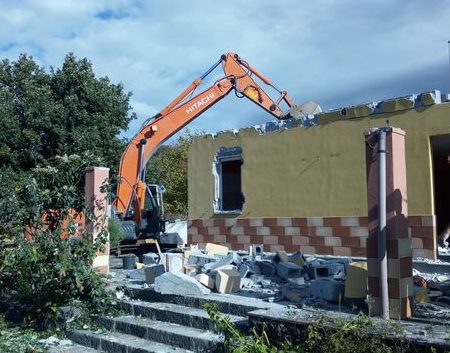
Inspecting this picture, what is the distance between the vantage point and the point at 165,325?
683 cm

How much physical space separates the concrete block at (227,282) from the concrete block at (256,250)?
2200 mm

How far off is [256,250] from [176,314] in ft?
14.3

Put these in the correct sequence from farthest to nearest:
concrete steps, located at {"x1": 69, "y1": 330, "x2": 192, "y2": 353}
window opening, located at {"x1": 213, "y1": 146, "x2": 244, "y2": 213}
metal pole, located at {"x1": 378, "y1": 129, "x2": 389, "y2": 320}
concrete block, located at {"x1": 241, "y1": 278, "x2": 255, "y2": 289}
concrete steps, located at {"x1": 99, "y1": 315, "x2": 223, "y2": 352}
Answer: window opening, located at {"x1": 213, "y1": 146, "x2": 244, "y2": 213}, concrete block, located at {"x1": 241, "y1": 278, "x2": 255, "y2": 289}, concrete steps, located at {"x1": 69, "y1": 330, "x2": 192, "y2": 353}, concrete steps, located at {"x1": 99, "y1": 315, "x2": 223, "y2": 352}, metal pole, located at {"x1": 378, "y1": 129, "x2": 389, "y2": 320}

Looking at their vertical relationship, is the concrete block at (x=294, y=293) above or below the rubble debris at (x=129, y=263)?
below

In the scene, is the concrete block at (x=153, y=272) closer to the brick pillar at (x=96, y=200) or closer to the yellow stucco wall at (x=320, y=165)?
the brick pillar at (x=96, y=200)

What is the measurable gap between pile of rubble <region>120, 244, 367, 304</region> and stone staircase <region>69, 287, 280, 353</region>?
0.81 ft

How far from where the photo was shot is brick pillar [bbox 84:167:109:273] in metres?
8.30

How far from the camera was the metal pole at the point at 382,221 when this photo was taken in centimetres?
549

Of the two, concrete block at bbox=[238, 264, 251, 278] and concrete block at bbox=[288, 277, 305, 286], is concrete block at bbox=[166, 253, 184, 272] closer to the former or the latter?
concrete block at bbox=[238, 264, 251, 278]

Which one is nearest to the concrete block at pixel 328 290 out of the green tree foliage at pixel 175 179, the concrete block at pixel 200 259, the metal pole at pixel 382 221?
the metal pole at pixel 382 221

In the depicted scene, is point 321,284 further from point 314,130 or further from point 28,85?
point 28,85

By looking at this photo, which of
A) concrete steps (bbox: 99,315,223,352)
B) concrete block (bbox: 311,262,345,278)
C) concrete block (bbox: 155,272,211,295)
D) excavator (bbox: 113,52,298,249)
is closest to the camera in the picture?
concrete steps (bbox: 99,315,223,352)

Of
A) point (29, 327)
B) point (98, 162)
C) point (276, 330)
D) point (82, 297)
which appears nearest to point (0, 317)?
point (29, 327)

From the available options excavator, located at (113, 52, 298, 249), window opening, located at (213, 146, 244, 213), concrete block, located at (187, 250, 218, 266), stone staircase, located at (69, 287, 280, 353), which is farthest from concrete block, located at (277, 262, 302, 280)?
excavator, located at (113, 52, 298, 249)
